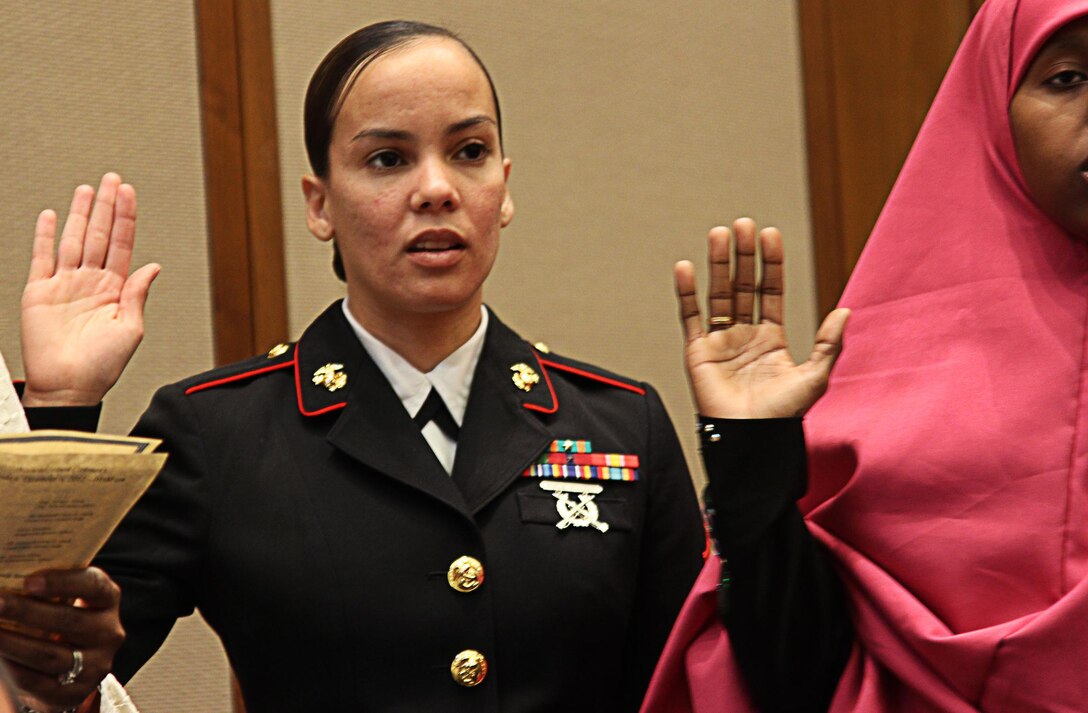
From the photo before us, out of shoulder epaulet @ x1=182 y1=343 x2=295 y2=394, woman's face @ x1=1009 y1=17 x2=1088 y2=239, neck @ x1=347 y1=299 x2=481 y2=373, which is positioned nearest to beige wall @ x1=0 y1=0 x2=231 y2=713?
shoulder epaulet @ x1=182 y1=343 x2=295 y2=394

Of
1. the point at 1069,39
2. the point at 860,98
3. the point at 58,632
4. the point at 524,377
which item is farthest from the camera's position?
the point at 860,98

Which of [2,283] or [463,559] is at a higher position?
[2,283]

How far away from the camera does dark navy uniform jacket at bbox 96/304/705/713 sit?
1.71 metres

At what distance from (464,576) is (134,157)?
48.2 inches

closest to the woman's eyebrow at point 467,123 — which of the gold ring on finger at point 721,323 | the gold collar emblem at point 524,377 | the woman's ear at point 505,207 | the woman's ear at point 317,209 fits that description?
the woman's ear at point 505,207

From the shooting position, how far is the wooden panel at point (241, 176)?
264cm

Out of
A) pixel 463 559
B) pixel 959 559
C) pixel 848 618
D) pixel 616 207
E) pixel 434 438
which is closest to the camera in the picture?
pixel 959 559

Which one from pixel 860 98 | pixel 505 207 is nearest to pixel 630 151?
pixel 860 98

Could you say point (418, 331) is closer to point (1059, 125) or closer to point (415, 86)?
point (415, 86)

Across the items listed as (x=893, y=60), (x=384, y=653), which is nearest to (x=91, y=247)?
(x=384, y=653)

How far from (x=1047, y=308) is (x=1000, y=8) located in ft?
1.13

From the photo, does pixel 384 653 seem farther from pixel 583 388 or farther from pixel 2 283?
pixel 2 283

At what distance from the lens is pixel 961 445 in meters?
1.54

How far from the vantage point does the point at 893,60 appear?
3406mm
